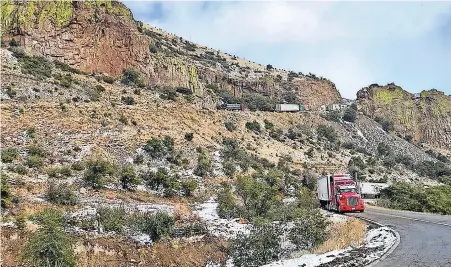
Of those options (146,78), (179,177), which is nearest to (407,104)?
(146,78)

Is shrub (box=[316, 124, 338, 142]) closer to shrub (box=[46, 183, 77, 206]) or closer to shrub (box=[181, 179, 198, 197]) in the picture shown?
shrub (box=[181, 179, 198, 197])

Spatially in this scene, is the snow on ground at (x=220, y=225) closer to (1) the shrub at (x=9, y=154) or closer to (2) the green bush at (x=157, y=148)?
(2) the green bush at (x=157, y=148)

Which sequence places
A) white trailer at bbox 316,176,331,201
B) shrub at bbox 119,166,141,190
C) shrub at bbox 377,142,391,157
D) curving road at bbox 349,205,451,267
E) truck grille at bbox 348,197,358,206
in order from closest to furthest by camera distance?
curving road at bbox 349,205,451,267
truck grille at bbox 348,197,358,206
white trailer at bbox 316,176,331,201
shrub at bbox 119,166,141,190
shrub at bbox 377,142,391,157

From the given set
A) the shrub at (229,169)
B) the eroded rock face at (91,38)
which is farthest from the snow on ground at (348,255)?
the eroded rock face at (91,38)

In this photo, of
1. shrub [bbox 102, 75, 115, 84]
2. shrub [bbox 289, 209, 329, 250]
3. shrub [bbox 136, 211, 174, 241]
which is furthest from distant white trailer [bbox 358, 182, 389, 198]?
shrub [bbox 102, 75, 115, 84]

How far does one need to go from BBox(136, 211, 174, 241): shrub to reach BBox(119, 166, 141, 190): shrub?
12.5 meters

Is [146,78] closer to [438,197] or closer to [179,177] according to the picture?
[179,177]

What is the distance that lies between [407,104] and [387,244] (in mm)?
119274

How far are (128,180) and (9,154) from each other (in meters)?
9.79

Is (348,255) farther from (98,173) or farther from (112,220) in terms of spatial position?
(98,173)

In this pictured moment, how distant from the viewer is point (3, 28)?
62.9 meters

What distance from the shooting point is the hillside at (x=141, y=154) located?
22.5 meters

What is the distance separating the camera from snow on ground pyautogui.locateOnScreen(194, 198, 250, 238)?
25.3 metres

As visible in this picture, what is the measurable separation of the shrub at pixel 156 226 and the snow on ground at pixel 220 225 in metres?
2.92
